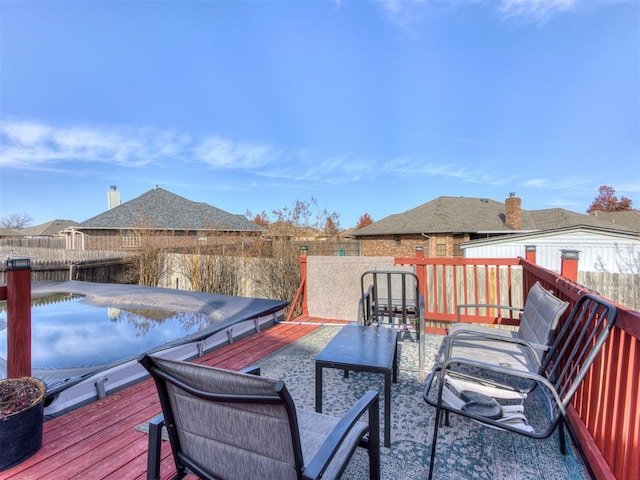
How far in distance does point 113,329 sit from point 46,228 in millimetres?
44095

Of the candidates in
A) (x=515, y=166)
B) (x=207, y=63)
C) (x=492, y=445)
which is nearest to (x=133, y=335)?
(x=492, y=445)

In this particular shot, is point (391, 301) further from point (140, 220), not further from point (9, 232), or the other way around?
point (9, 232)

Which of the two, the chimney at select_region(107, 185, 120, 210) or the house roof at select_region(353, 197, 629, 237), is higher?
the chimney at select_region(107, 185, 120, 210)

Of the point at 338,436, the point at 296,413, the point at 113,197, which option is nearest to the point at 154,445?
the point at 296,413

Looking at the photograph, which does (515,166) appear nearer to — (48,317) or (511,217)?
(511,217)

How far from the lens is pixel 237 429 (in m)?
1.09

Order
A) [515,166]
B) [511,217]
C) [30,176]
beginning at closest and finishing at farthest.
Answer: [511,217] → [515,166] → [30,176]

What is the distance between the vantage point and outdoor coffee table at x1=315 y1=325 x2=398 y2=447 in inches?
76.7

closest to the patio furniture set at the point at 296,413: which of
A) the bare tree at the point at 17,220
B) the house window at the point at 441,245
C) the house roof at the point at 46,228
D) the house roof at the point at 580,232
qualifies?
the house roof at the point at 580,232

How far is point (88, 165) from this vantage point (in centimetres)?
2139

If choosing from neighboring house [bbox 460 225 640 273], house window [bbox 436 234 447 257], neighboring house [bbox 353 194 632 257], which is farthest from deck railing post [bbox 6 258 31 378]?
house window [bbox 436 234 447 257]

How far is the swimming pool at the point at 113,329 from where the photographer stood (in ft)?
8.46

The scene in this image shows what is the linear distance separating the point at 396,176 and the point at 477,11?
45.3ft

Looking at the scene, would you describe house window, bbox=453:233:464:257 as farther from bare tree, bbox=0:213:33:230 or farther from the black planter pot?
bare tree, bbox=0:213:33:230
